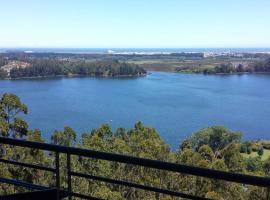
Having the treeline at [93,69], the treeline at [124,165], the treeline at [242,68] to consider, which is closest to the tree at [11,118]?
the treeline at [124,165]

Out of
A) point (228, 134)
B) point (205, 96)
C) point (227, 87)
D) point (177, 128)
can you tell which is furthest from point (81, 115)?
point (227, 87)

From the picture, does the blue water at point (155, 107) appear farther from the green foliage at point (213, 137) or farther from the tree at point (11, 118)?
the tree at point (11, 118)

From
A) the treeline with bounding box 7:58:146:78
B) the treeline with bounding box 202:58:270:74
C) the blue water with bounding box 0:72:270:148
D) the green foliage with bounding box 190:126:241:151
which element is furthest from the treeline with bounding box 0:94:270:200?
the treeline with bounding box 202:58:270:74

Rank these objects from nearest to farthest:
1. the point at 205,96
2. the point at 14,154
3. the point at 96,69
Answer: the point at 14,154, the point at 205,96, the point at 96,69

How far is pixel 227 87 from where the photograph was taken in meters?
73.7

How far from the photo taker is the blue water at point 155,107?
39688 mm

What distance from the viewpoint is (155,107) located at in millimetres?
50094

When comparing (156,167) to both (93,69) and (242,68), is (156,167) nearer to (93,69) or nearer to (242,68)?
(93,69)

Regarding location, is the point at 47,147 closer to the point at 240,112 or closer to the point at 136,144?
the point at 136,144

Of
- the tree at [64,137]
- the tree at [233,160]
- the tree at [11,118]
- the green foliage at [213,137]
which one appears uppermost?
the tree at [11,118]

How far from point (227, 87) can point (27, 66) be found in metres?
37.0

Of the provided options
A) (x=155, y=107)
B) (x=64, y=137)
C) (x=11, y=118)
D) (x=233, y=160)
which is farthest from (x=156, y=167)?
(x=155, y=107)

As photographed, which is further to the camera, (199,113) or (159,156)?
(199,113)

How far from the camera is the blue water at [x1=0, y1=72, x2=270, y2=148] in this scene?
130 feet
